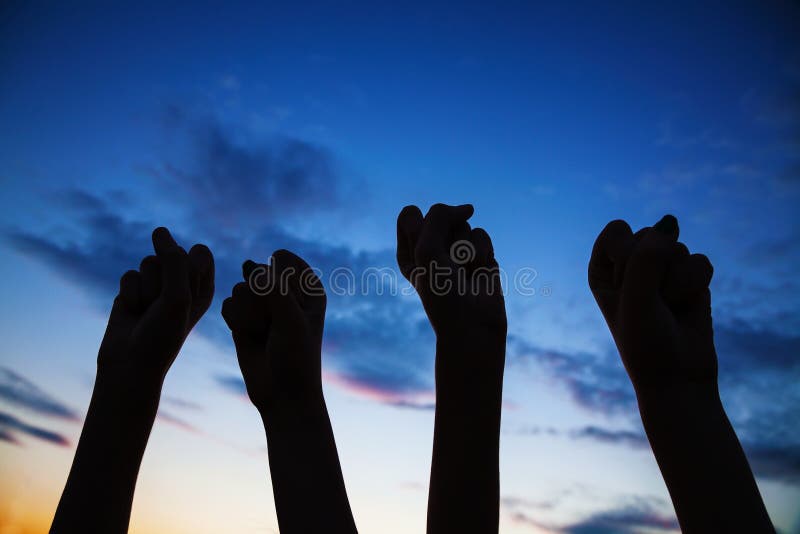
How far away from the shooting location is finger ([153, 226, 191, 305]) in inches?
114

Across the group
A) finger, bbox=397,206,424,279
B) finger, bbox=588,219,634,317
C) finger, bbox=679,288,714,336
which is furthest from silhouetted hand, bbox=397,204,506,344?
finger, bbox=679,288,714,336

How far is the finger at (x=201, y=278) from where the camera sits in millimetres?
3147

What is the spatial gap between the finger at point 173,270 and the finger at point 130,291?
0.18 metres

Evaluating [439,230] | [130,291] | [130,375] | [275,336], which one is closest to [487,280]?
[439,230]

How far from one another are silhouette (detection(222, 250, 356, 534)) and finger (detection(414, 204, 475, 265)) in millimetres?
711

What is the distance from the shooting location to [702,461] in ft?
6.61

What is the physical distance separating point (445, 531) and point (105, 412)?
176cm

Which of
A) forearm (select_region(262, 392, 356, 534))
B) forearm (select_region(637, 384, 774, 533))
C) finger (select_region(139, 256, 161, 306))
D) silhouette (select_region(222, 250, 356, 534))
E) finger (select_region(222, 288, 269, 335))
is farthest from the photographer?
finger (select_region(139, 256, 161, 306))

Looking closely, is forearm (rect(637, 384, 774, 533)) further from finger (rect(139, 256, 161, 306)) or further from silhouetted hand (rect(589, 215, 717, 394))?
finger (rect(139, 256, 161, 306))

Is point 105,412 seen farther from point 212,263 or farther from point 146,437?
point 212,263

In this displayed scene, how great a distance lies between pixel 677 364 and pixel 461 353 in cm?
91

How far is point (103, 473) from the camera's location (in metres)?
2.43

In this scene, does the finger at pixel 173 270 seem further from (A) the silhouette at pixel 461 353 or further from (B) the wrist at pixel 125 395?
(A) the silhouette at pixel 461 353

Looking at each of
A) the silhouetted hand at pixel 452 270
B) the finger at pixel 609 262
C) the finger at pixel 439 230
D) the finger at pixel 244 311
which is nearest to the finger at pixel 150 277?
the finger at pixel 244 311
